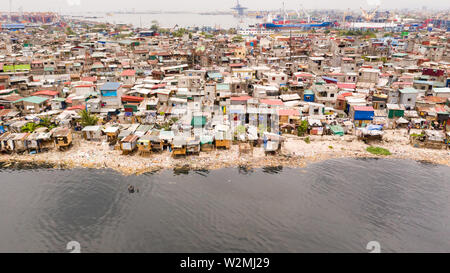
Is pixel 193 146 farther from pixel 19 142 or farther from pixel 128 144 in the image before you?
pixel 19 142

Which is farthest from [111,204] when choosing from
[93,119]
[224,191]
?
[93,119]

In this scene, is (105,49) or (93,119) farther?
(105,49)

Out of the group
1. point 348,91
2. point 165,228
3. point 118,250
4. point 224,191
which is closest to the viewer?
point 118,250

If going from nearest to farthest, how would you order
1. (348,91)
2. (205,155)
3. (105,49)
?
(205,155) → (348,91) → (105,49)

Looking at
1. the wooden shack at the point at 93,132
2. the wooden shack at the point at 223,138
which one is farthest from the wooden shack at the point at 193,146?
the wooden shack at the point at 93,132
